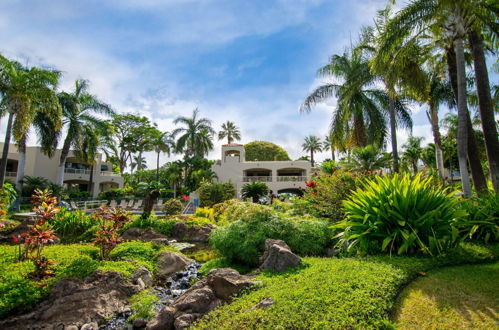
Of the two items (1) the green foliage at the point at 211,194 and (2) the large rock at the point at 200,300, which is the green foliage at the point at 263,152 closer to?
(1) the green foliage at the point at 211,194

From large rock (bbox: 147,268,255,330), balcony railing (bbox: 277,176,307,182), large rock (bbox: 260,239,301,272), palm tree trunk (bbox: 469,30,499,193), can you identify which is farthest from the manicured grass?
balcony railing (bbox: 277,176,307,182)

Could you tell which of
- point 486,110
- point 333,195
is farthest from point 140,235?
point 486,110

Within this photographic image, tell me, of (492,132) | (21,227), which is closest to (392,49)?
(492,132)

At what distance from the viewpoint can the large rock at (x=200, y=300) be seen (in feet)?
12.1

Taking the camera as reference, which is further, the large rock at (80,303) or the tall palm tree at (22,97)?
the tall palm tree at (22,97)

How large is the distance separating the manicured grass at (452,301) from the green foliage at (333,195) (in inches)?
161

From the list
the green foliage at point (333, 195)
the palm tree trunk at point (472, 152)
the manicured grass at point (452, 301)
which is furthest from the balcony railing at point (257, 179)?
the manicured grass at point (452, 301)

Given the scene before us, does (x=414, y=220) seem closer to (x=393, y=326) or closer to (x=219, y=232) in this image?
(x=393, y=326)

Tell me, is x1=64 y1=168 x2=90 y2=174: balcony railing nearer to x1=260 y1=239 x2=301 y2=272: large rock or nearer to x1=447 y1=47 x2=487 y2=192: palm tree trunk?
x1=260 y1=239 x2=301 y2=272: large rock

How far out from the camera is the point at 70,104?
19281 millimetres

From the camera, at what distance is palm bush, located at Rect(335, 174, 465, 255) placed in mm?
4812

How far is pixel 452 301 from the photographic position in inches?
128

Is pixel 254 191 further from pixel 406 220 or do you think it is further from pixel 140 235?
pixel 406 220

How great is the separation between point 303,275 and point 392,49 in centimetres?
850
